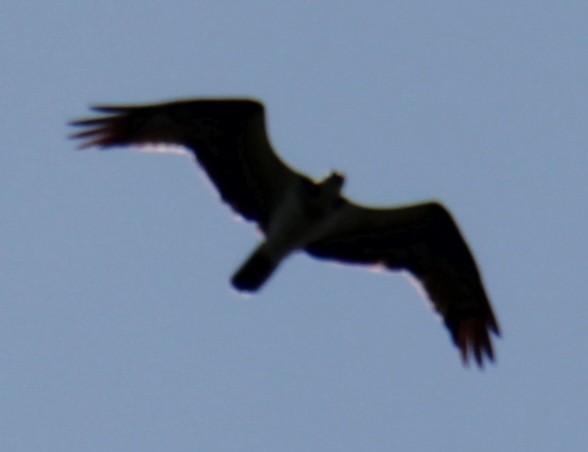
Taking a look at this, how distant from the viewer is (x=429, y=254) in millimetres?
17766

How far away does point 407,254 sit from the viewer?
701 inches

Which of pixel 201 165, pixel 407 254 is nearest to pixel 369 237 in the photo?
pixel 407 254

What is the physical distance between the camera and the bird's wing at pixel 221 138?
664 inches

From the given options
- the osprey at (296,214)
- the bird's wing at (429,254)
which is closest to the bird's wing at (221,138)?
the osprey at (296,214)

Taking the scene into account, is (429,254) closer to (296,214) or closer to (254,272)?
(296,214)

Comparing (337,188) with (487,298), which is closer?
(337,188)

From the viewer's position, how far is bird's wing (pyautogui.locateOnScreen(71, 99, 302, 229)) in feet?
55.4

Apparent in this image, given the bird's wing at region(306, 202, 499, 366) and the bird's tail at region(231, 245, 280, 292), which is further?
the bird's wing at region(306, 202, 499, 366)

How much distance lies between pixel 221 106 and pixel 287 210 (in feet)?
3.64

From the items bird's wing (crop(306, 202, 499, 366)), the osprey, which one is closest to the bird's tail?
the osprey

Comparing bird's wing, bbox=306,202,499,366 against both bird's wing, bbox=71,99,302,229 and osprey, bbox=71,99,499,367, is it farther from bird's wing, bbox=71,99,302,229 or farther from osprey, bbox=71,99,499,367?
bird's wing, bbox=71,99,302,229

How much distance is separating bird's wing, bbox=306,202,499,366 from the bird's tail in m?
0.71

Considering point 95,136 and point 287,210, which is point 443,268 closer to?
point 287,210

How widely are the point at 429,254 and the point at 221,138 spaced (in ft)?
7.54
